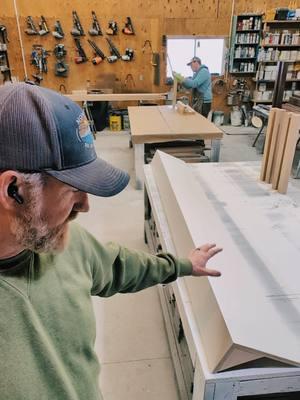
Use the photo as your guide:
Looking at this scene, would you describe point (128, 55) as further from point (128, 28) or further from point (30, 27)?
point (30, 27)

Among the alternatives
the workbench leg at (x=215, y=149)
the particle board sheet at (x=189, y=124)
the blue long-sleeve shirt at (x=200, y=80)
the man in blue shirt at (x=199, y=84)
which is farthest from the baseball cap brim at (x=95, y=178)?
the blue long-sleeve shirt at (x=200, y=80)

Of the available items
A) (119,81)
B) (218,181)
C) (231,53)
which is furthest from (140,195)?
(231,53)

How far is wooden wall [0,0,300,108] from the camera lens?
259 inches

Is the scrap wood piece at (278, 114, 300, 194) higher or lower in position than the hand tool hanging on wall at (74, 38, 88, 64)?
lower

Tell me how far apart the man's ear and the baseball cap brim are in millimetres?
59

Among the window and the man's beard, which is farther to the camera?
the window

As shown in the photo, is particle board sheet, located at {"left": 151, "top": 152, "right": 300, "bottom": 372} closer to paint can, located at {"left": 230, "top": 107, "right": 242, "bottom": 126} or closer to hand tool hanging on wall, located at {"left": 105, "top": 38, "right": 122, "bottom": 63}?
paint can, located at {"left": 230, "top": 107, "right": 242, "bottom": 126}

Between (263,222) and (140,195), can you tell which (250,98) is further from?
(263,222)

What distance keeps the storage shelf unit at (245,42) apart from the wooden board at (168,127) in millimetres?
3187

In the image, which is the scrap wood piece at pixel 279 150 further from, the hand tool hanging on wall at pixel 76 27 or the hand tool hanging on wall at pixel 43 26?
the hand tool hanging on wall at pixel 43 26

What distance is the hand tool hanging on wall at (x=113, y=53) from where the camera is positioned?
685 centimetres

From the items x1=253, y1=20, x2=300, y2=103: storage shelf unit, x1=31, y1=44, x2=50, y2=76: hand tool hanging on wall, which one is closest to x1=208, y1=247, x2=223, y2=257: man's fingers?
x1=253, y1=20, x2=300, y2=103: storage shelf unit

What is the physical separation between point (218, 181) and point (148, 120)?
2467 millimetres

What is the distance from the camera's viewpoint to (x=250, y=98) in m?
7.31
